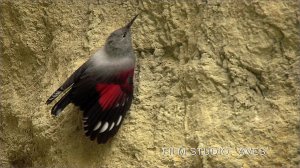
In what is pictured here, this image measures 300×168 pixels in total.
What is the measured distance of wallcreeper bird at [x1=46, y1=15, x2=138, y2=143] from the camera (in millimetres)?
1869

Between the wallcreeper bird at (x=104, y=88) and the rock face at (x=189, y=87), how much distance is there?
0.07m

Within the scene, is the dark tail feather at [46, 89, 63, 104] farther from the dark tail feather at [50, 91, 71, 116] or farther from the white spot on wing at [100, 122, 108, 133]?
the white spot on wing at [100, 122, 108, 133]

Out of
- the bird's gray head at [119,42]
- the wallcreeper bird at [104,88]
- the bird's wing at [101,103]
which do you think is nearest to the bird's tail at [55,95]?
the wallcreeper bird at [104,88]

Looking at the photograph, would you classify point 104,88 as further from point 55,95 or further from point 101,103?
point 55,95

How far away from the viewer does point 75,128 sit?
2.00 meters

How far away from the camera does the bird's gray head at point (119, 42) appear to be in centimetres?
203

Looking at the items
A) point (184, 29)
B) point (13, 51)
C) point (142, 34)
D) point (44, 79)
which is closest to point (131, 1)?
point (142, 34)

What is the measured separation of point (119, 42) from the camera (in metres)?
2.03

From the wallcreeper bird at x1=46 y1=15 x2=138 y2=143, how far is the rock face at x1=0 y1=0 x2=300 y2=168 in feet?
0.23

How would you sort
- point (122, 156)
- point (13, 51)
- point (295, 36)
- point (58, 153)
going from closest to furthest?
point (295, 36)
point (122, 156)
point (58, 153)
point (13, 51)

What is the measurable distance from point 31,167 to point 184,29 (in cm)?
98

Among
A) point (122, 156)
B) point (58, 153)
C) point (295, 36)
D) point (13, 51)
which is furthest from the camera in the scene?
point (13, 51)

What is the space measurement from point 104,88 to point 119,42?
0.78 ft

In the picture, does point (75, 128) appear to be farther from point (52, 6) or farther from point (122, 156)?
point (52, 6)
